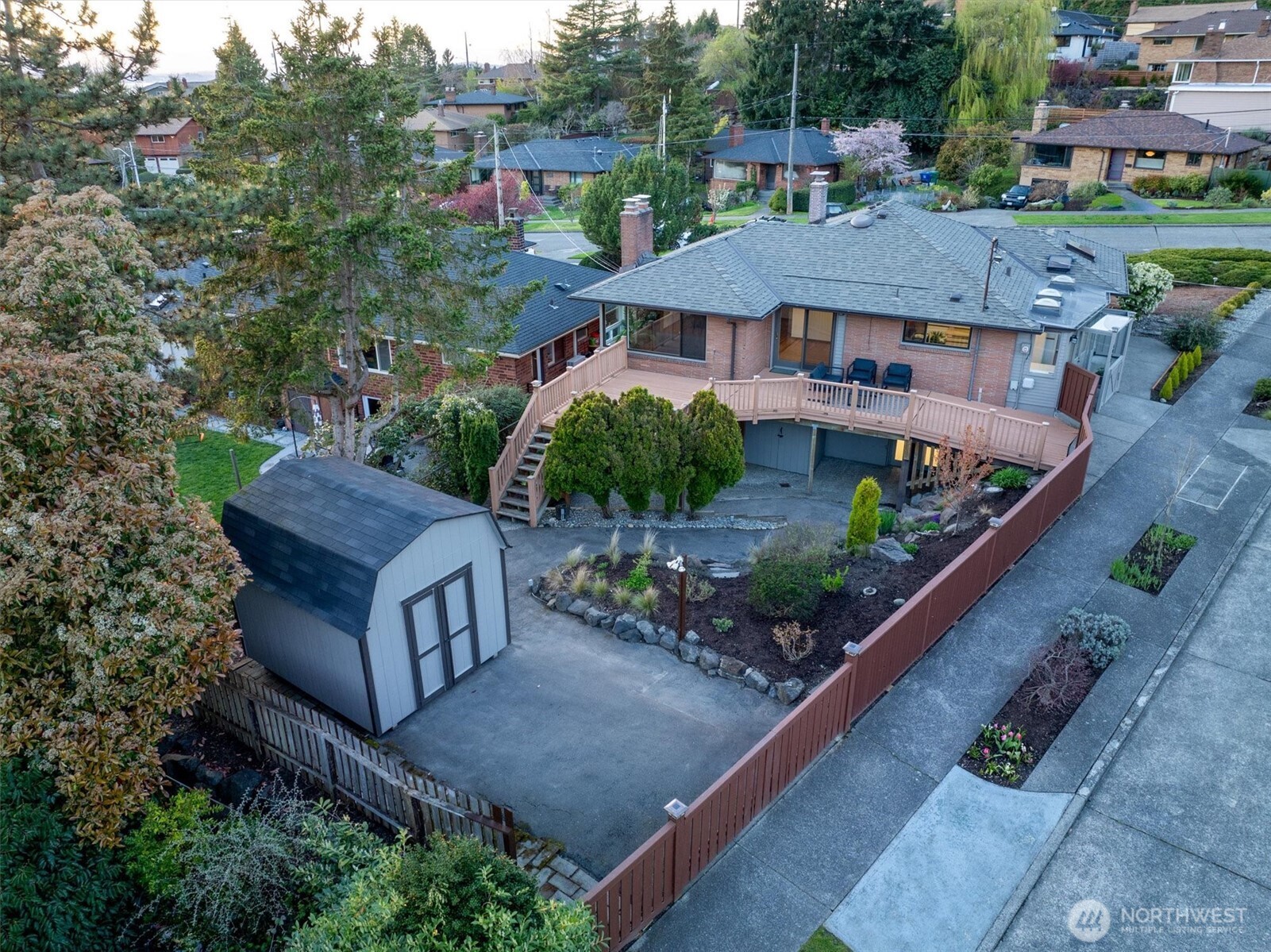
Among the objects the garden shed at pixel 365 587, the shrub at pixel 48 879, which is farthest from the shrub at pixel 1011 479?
the shrub at pixel 48 879

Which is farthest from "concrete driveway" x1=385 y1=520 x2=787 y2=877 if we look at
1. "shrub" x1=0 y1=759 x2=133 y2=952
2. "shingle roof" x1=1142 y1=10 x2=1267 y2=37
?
"shingle roof" x1=1142 y1=10 x2=1267 y2=37

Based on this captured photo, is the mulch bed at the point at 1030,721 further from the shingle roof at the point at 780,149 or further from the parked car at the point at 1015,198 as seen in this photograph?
the shingle roof at the point at 780,149

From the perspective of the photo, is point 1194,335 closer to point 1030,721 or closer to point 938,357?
point 938,357

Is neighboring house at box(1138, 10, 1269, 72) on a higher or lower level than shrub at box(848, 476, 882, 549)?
higher

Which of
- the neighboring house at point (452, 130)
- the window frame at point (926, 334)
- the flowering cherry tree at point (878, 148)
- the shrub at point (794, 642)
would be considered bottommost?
the shrub at point (794, 642)

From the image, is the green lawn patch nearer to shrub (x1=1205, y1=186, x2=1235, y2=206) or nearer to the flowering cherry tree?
shrub (x1=1205, y1=186, x2=1235, y2=206)

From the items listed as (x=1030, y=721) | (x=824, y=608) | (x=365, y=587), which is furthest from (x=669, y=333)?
(x=1030, y=721)
